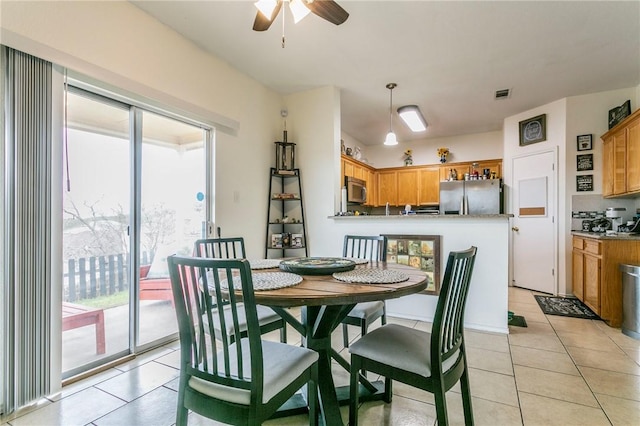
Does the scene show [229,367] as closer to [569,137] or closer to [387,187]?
[569,137]

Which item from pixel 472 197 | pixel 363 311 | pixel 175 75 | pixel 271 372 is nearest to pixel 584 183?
pixel 472 197

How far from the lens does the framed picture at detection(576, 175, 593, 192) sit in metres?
4.02

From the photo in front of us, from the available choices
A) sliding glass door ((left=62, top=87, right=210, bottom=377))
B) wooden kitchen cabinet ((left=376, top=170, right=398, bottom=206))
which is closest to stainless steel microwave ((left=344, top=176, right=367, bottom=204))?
wooden kitchen cabinet ((left=376, top=170, right=398, bottom=206))

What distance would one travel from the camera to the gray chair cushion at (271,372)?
3.67 ft

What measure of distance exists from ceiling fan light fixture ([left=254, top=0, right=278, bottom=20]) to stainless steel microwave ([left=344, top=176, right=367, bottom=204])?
312 centimetres

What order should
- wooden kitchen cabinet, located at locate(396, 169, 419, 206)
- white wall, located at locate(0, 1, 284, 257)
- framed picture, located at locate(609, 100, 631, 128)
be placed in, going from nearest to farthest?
white wall, located at locate(0, 1, 284, 257)
framed picture, located at locate(609, 100, 631, 128)
wooden kitchen cabinet, located at locate(396, 169, 419, 206)

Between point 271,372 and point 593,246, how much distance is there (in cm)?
387

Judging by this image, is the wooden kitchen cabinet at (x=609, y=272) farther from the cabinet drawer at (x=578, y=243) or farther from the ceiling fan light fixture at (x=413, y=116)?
the ceiling fan light fixture at (x=413, y=116)

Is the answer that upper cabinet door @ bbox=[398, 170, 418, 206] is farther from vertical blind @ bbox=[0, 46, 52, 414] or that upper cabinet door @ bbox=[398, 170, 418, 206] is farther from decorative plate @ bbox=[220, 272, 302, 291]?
vertical blind @ bbox=[0, 46, 52, 414]

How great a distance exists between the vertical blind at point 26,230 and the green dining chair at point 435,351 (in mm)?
1870

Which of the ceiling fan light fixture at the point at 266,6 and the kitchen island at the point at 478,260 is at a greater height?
the ceiling fan light fixture at the point at 266,6

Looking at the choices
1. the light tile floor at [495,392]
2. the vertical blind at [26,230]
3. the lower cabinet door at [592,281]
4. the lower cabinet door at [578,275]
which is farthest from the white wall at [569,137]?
the vertical blind at [26,230]

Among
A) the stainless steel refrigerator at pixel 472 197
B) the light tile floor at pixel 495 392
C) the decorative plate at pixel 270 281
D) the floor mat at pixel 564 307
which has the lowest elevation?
the floor mat at pixel 564 307

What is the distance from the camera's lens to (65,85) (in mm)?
1954
